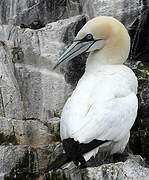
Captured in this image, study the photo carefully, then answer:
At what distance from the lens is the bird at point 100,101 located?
4227mm

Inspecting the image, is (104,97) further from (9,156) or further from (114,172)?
(9,156)

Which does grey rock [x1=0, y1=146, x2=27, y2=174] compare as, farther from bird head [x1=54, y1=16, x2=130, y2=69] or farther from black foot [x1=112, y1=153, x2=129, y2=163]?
bird head [x1=54, y1=16, x2=130, y2=69]

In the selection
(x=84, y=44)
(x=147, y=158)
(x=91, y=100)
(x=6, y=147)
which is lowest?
(x=147, y=158)

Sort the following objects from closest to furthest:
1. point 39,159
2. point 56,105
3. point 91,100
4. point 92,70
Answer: point 91,100 → point 39,159 → point 92,70 → point 56,105

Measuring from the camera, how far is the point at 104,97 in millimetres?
4660

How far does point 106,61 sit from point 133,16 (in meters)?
1.62

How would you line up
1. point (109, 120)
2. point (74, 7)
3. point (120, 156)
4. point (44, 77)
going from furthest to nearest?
1. point (74, 7)
2. point (44, 77)
3. point (120, 156)
4. point (109, 120)

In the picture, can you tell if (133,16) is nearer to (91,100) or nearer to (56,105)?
(56,105)

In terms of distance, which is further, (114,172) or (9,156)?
(9,156)

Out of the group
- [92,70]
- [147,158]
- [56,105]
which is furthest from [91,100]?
[56,105]

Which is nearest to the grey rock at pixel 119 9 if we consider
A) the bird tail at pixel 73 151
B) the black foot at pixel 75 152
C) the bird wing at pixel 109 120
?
the bird wing at pixel 109 120

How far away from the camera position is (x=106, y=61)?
18.0 feet

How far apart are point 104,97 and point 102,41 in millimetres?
1035

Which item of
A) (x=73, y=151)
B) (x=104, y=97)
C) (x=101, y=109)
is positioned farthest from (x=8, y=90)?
(x=73, y=151)
